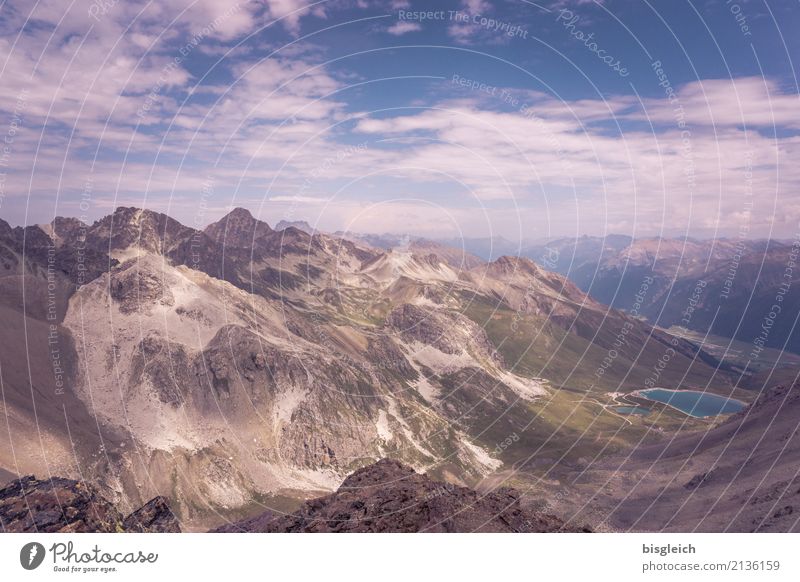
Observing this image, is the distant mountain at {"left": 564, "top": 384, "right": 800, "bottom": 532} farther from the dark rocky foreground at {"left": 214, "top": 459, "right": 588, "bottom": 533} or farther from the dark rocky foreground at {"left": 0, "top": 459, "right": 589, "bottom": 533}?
the dark rocky foreground at {"left": 0, "top": 459, "right": 589, "bottom": 533}

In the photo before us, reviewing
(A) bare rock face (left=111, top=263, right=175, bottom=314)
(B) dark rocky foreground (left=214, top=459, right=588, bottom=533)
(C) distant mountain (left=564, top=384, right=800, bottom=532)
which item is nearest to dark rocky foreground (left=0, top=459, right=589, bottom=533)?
(B) dark rocky foreground (left=214, top=459, right=588, bottom=533)

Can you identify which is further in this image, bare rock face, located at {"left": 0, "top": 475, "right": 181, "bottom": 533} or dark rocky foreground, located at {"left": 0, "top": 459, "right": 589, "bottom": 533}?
bare rock face, located at {"left": 0, "top": 475, "right": 181, "bottom": 533}

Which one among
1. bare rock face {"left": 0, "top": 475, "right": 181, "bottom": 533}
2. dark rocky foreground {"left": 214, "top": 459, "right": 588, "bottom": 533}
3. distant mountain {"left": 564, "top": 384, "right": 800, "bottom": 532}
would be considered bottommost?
distant mountain {"left": 564, "top": 384, "right": 800, "bottom": 532}

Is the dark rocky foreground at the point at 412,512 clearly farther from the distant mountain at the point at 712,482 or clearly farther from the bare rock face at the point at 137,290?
the bare rock face at the point at 137,290

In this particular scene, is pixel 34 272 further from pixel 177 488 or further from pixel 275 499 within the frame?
pixel 275 499

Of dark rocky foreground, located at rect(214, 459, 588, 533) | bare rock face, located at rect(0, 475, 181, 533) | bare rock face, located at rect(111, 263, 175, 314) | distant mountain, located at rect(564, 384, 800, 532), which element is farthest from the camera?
bare rock face, located at rect(111, 263, 175, 314)

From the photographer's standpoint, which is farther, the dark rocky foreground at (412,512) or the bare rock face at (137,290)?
the bare rock face at (137,290)

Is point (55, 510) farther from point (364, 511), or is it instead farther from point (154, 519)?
point (364, 511)

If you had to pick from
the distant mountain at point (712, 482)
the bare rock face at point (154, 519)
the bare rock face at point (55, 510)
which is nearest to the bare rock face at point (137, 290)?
the bare rock face at point (154, 519)
